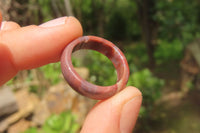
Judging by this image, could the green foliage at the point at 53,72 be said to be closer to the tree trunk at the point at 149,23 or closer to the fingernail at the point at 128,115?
the fingernail at the point at 128,115

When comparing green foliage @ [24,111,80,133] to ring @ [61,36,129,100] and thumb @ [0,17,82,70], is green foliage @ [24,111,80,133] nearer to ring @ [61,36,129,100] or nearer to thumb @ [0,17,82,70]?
thumb @ [0,17,82,70]

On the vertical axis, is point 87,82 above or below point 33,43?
below

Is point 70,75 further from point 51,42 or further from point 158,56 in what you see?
point 158,56

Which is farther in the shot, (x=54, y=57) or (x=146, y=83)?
(x=146, y=83)

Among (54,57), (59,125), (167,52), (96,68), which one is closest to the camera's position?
(54,57)

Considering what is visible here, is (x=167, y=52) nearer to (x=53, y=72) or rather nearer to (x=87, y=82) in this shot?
(x=53, y=72)

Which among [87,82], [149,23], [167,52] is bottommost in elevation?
[167,52]

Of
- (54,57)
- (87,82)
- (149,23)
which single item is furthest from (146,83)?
(149,23)

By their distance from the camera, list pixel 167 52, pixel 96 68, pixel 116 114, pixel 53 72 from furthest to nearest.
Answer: pixel 167 52 < pixel 96 68 < pixel 53 72 < pixel 116 114

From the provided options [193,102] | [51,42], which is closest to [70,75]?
[51,42]
